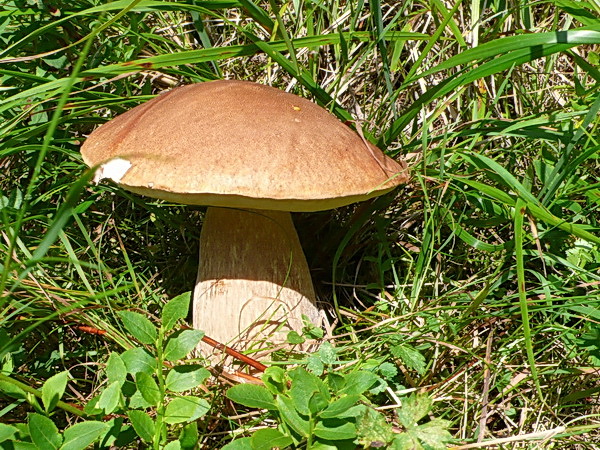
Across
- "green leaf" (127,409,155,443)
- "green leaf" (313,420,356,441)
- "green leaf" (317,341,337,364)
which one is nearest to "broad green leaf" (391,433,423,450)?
Result: "green leaf" (313,420,356,441)

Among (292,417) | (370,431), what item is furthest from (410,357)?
(292,417)

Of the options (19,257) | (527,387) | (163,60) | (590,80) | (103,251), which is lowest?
(527,387)

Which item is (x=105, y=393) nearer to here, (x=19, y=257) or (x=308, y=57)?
(x=19, y=257)

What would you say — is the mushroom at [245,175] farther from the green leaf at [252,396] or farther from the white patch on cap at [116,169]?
the green leaf at [252,396]

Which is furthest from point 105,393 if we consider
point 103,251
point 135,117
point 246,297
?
point 103,251

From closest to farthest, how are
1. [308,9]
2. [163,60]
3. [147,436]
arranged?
[147,436]
[163,60]
[308,9]

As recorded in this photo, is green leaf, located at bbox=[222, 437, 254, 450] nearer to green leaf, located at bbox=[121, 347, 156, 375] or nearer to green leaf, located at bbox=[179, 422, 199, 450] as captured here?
green leaf, located at bbox=[179, 422, 199, 450]
